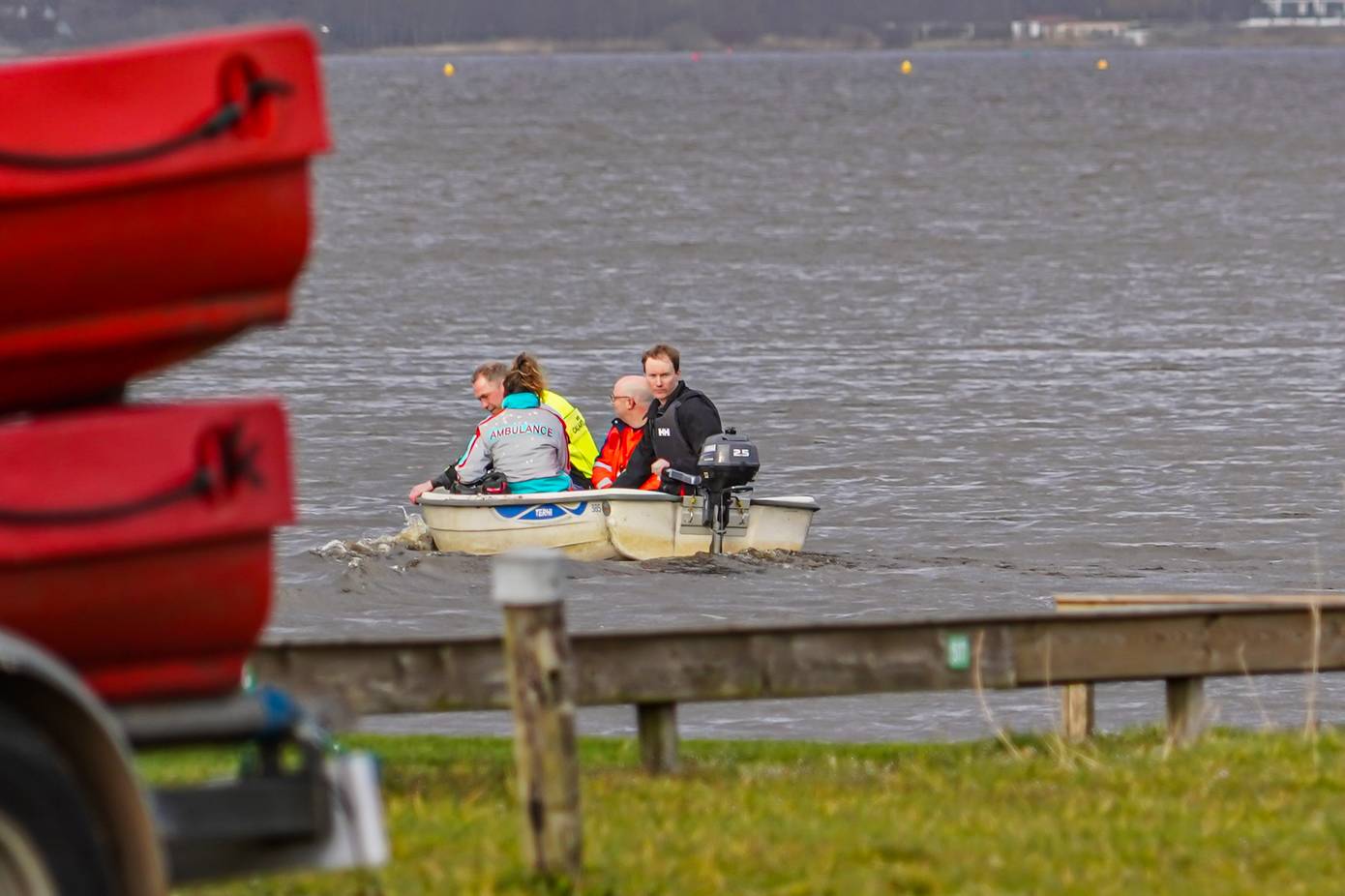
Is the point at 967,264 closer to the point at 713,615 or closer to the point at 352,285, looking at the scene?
the point at 352,285

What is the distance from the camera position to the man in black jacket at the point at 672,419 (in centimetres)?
1794

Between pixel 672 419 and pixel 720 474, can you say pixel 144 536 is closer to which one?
pixel 720 474

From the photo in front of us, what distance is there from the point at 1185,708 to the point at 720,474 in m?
8.54

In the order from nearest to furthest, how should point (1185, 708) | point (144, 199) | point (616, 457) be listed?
point (144, 199) < point (1185, 708) < point (616, 457)

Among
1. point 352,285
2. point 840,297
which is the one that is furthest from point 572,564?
point 352,285

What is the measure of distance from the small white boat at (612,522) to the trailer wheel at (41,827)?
43.7 ft

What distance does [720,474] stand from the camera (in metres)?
18.0

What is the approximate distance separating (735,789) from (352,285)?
40559 mm

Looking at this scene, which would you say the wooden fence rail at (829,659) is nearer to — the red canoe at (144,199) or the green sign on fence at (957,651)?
the green sign on fence at (957,651)

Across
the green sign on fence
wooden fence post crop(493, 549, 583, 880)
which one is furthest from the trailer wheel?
the green sign on fence

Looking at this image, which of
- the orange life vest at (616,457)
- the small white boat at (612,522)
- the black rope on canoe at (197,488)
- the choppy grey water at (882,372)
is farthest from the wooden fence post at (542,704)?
the orange life vest at (616,457)

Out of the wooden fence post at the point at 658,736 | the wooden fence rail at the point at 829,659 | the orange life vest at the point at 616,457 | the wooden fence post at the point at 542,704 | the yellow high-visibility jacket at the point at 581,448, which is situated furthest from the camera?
the yellow high-visibility jacket at the point at 581,448

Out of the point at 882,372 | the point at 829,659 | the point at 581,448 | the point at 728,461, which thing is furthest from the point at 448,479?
the point at 882,372

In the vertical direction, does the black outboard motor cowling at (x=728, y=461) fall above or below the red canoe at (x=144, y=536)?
below
